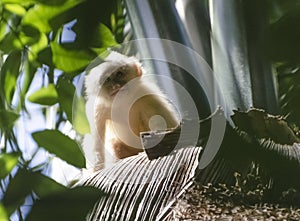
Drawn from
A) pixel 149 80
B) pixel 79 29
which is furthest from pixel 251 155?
pixel 79 29

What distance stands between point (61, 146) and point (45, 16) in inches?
7.3

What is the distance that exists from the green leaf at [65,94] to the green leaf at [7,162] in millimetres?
93

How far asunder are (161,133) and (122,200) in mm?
101

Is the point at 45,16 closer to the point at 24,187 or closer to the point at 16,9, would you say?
the point at 16,9

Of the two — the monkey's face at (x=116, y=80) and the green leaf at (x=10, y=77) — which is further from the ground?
the green leaf at (x=10, y=77)

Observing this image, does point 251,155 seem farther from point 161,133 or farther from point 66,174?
point 66,174

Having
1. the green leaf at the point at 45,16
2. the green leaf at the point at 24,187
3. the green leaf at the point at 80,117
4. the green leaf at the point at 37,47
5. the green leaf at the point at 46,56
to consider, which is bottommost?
→ the green leaf at the point at 24,187

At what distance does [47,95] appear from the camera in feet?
2.15

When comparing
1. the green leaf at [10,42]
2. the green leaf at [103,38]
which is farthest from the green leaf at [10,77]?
the green leaf at [103,38]

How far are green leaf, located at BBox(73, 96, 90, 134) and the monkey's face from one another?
3 cm

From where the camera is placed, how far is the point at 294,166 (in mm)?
597

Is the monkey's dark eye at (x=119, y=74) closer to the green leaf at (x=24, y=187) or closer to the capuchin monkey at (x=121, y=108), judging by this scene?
the capuchin monkey at (x=121, y=108)

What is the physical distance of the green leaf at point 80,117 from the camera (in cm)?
64

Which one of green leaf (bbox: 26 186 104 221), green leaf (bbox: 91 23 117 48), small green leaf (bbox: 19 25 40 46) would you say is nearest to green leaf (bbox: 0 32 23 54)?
small green leaf (bbox: 19 25 40 46)
